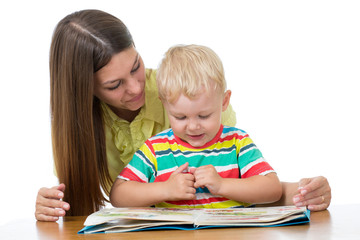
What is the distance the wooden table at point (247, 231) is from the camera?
3.32ft

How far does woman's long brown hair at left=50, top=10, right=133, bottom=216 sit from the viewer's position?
1.67m

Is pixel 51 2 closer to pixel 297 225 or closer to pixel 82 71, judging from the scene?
pixel 82 71

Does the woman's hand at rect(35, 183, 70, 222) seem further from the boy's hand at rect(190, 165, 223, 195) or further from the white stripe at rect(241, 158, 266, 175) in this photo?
the white stripe at rect(241, 158, 266, 175)

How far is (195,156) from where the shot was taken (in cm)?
150

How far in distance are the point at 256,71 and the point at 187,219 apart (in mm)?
1857

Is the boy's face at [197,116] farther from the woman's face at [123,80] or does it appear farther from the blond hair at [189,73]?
the woman's face at [123,80]

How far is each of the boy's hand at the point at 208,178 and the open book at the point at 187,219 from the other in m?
0.13

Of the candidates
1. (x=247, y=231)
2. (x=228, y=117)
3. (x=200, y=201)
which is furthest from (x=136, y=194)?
(x=228, y=117)

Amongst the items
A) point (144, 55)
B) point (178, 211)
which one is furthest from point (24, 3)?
point (178, 211)

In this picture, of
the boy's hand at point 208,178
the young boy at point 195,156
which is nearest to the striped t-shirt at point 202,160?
the young boy at point 195,156

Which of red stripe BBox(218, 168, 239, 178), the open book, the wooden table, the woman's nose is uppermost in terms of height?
the woman's nose

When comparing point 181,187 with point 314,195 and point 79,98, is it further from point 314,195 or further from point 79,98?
point 79,98

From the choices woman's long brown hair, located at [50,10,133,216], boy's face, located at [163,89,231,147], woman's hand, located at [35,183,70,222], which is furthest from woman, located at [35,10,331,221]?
boy's face, located at [163,89,231,147]

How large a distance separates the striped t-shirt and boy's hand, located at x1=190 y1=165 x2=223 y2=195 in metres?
0.11
